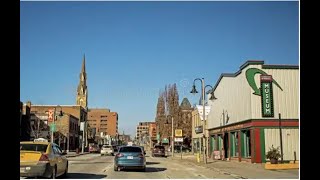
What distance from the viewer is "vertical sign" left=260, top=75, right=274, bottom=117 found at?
33.4 meters

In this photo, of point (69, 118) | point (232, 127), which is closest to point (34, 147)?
point (232, 127)

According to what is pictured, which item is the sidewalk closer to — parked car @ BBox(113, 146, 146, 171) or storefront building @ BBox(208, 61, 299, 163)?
storefront building @ BBox(208, 61, 299, 163)

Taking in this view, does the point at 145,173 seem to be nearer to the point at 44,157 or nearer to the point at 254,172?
the point at 254,172

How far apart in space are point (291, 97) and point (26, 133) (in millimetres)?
49669

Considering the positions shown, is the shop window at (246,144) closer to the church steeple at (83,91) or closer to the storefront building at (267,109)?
the storefront building at (267,109)

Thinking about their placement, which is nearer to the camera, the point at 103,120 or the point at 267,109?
the point at 267,109

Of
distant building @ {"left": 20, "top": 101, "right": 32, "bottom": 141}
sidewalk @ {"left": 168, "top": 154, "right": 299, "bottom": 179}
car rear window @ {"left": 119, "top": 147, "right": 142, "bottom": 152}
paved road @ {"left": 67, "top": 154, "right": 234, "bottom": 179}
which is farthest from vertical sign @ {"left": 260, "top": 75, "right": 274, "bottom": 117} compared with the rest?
distant building @ {"left": 20, "top": 101, "right": 32, "bottom": 141}

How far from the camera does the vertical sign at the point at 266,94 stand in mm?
33406

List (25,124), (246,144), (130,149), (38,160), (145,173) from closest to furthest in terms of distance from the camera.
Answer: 1. (38,160)
2. (145,173)
3. (130,149)
4. (246,144)
5. (25,124)

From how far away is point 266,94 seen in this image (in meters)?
33.5

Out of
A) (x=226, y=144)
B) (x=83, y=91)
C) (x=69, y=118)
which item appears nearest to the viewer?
(x=226, y=144)

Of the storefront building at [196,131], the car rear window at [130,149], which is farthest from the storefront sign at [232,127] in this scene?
the car rear window at [130,149]

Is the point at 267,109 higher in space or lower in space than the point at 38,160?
higher

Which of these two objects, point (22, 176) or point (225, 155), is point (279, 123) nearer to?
point (225, 155)
